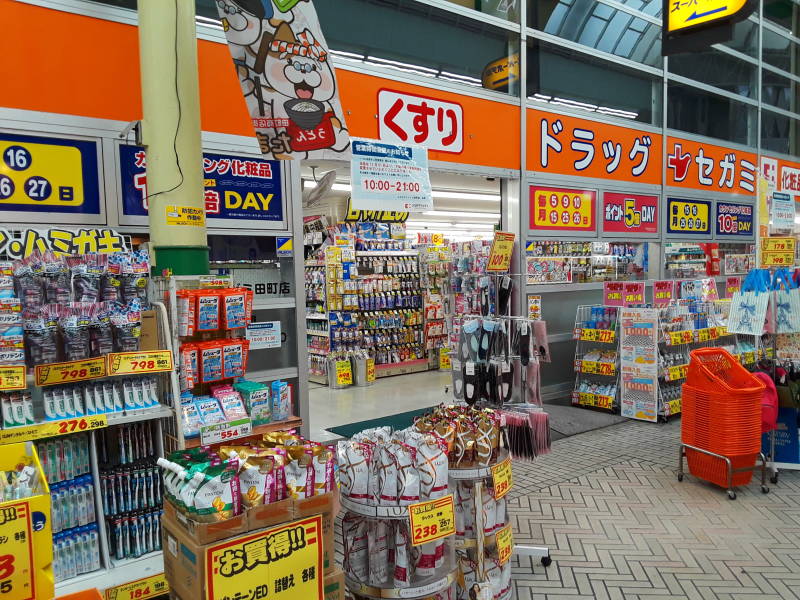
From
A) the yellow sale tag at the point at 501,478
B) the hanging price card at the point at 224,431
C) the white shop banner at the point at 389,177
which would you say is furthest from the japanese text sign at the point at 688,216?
the hanging price card at the point at 224,431

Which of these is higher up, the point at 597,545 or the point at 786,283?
the point at 786,283

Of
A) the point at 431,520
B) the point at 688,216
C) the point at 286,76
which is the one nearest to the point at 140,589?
the point at 431,520

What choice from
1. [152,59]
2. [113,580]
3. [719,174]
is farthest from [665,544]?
[719,174]

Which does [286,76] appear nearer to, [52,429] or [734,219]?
[52,429]

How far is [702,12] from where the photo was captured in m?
5.52

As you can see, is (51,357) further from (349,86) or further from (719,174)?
(719,174)

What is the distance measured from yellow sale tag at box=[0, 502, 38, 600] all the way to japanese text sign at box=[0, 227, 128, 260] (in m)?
2.01

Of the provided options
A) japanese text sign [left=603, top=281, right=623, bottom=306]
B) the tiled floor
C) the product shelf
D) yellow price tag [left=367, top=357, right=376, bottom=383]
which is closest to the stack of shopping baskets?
the tiled floor

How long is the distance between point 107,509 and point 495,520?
1.87 metres

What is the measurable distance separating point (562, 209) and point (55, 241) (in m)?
5.43

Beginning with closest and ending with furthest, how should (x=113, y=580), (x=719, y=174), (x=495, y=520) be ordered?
(x=113, y=580), (x=495, y=520), (x=719, y=174)

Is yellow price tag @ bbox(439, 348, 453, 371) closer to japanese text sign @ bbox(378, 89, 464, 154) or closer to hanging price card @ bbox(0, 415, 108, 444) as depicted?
japanese text sign @ bbox(378, 89, 464, 154)

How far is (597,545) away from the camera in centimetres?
369

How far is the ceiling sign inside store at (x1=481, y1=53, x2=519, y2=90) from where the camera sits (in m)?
6.32
